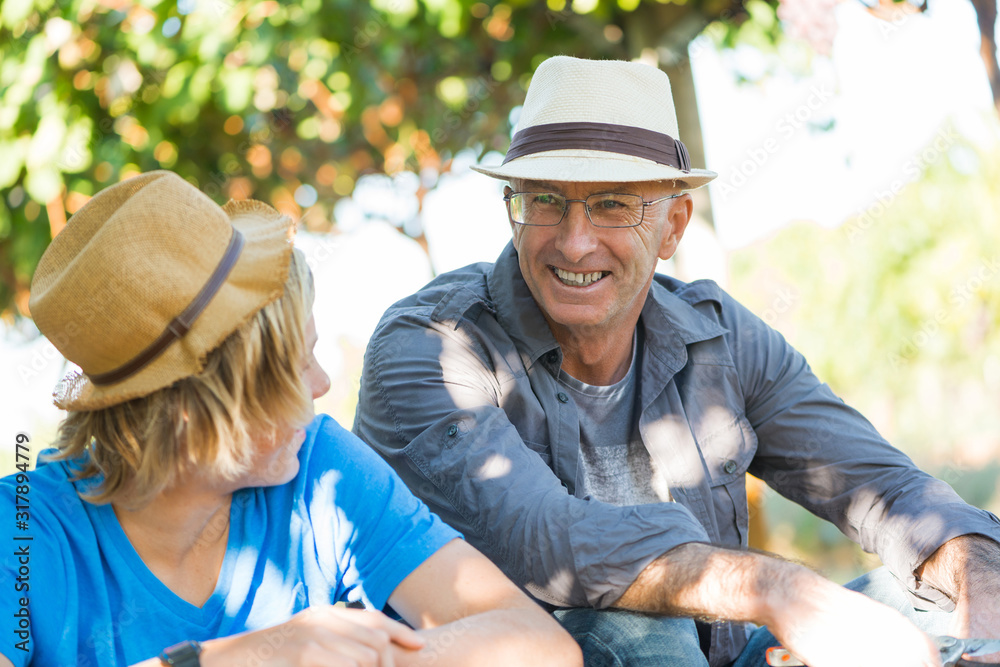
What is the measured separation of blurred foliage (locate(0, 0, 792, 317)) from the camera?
3.71 m

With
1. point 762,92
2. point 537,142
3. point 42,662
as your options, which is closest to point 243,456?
point 42,662

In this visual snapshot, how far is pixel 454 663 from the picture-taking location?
1.55 m

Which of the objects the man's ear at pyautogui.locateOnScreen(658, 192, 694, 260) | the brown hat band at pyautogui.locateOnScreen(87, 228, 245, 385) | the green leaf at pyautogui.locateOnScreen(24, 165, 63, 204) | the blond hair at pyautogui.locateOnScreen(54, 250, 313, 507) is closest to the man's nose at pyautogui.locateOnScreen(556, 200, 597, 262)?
the man's ear at pyautogui.locateOnScreen(658, 192, 694, 260)

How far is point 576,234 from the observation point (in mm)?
2457

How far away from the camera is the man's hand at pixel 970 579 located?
2.09 m

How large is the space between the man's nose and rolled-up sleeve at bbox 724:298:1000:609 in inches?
23.0

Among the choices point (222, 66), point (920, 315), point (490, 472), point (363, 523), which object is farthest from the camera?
point (920, 315)

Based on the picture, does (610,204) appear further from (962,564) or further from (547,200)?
(962,564)

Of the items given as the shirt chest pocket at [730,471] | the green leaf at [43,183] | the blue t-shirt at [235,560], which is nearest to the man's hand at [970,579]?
the shirt chest pocket at [730,471]

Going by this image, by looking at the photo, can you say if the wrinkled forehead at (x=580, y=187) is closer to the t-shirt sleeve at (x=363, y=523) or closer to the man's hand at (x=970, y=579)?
the t-shirt sleeve at (x=363, y=523)

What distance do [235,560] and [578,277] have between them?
1.22 meters

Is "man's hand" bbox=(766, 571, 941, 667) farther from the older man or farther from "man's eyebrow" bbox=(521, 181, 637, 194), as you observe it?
"man's eyebrow" bbox=(521, 181, 637, 194)

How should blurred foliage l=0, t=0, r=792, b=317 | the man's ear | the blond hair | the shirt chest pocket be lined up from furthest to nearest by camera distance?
blurred foliage l=0, t=0, r=792, b=317 → the man's ear → the shirt chest pocket → the blond hair

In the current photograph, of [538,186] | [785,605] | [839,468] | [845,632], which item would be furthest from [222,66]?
[845,632]
